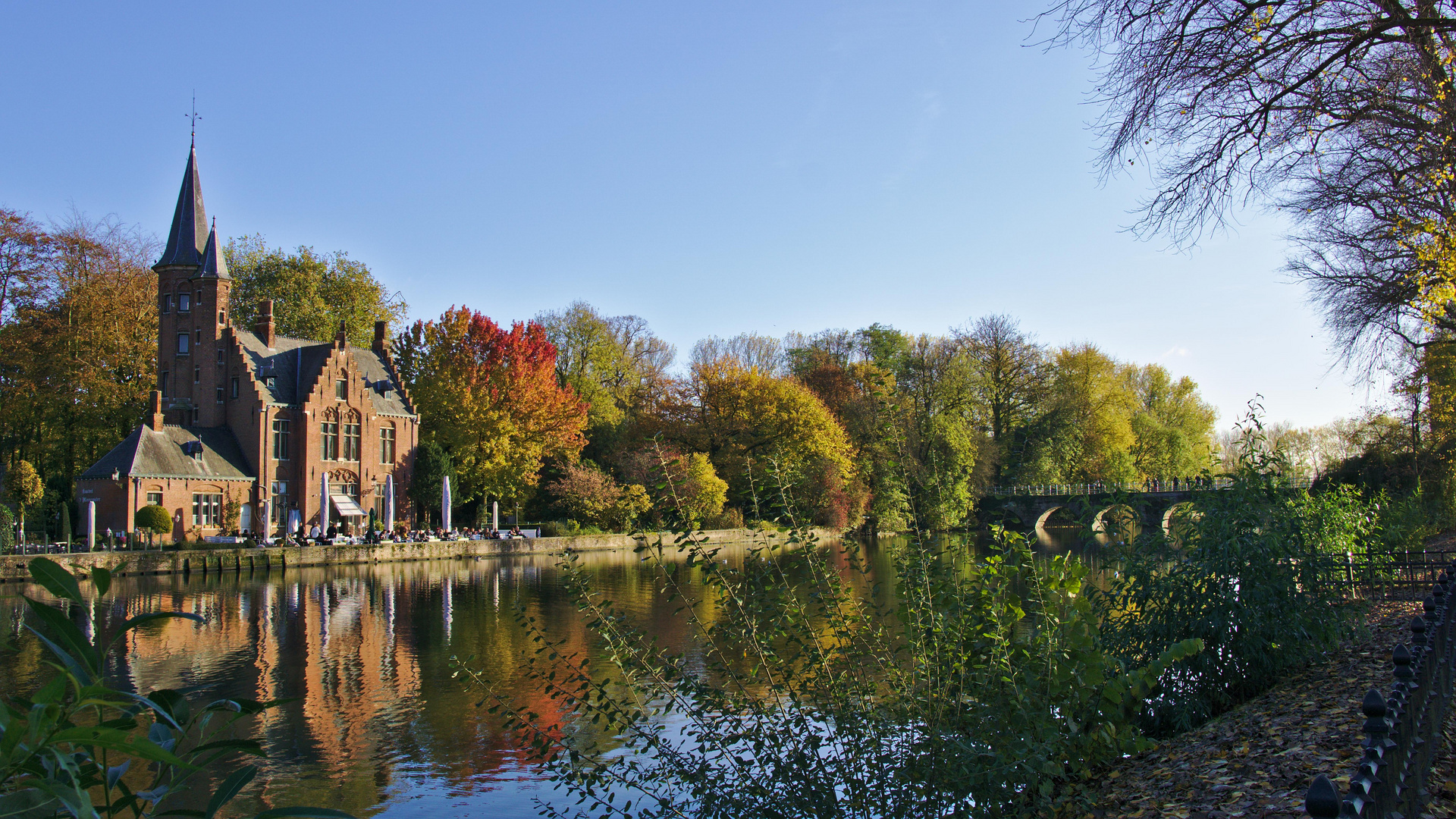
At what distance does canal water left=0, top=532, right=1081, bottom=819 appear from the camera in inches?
376

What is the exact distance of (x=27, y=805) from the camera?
55.1 inches

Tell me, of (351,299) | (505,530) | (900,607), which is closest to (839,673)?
(900,607)

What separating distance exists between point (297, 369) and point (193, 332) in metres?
4.31

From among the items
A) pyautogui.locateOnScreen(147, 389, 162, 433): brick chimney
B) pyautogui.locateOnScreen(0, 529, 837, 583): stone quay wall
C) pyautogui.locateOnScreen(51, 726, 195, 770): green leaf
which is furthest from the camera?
pyautogui.locateOnScreen(147, 389, 162, 433): brick chimney

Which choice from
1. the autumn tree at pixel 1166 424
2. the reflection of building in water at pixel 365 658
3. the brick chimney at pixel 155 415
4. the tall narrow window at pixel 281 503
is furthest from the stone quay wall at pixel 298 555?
the autumn tree at pixel 1166 424

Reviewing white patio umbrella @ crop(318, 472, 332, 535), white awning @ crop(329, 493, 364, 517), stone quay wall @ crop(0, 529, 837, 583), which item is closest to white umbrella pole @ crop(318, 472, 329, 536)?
white patio umbrella @ crop(318, 472, 332, 535)

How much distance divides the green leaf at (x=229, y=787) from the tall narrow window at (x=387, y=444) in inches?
1722

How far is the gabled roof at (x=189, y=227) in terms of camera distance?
39781 mm

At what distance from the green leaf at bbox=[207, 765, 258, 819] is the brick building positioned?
36.3 meters

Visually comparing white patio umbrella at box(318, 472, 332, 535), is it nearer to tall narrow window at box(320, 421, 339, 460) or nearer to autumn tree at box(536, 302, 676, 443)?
tall narrow window at box(320, 421, 339, 460)

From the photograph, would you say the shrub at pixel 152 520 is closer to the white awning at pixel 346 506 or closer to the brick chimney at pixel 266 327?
the white awning at pixel 346 506

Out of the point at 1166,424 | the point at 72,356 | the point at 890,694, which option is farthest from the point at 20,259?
the point at 1166,424

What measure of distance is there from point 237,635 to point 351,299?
36505 mm

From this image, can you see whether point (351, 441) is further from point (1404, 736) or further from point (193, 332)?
point (1404, 736)
